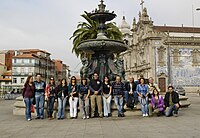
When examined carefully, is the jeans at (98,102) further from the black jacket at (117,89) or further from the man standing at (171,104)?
the man standing at (171,104)

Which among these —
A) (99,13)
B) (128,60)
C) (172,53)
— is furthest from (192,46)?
(99,13)

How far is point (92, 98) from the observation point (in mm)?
9977

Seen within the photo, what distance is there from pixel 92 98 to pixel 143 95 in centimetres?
202

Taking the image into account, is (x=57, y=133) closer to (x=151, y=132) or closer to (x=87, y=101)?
(x=151, y=132)

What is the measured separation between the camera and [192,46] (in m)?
54.8

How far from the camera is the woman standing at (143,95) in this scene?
10.3 metres

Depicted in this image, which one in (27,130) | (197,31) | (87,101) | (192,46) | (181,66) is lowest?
Answer: (27,130)

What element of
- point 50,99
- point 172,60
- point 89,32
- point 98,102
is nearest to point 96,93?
point 98,102

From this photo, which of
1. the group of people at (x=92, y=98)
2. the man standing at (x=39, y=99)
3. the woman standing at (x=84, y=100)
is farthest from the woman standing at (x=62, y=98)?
the man standing at (x=39, y=99)

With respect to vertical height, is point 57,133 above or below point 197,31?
below

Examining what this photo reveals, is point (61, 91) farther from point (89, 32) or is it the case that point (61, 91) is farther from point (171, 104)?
point (89, 32)

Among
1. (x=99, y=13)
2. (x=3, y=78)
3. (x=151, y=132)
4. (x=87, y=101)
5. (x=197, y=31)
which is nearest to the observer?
(x=151, y=132)

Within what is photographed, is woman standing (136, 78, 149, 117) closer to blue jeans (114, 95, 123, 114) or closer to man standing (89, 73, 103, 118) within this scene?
blue jeans (114, 95, 123, 114)

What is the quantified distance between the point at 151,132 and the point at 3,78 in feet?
251
